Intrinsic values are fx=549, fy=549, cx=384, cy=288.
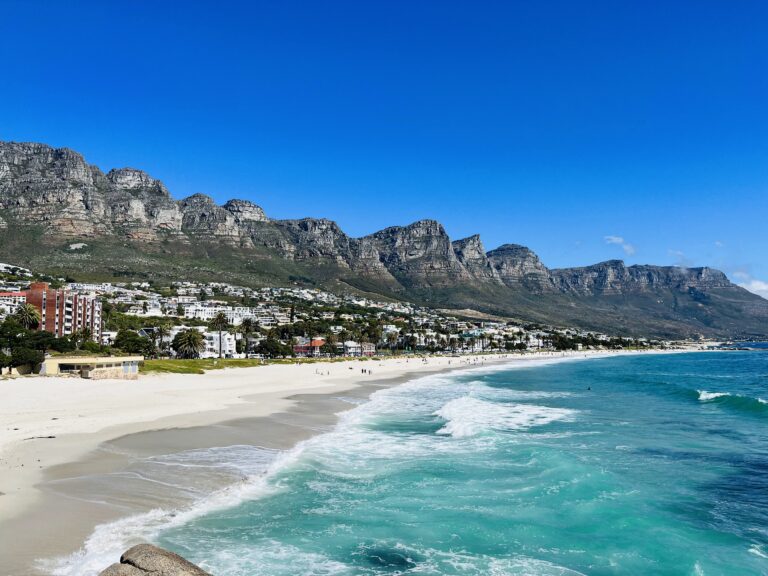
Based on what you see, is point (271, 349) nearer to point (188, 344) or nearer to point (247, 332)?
point (247, 332)

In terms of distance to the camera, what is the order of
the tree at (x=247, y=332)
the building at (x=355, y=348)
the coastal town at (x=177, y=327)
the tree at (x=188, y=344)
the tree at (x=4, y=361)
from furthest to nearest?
the building at (x=355, y=348) < the tree at (x=247, y=332) < the tree at (x=188, y=344) < the coastal town at (x=177, y=327) < the tree at (x=4, y=361)

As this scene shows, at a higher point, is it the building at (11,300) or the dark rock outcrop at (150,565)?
the building at (11,300)

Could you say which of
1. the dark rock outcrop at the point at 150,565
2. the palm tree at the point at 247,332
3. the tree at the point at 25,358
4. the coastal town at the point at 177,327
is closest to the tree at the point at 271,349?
the coastal town at the point at 177,327

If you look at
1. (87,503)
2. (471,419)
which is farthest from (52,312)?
(87,503)

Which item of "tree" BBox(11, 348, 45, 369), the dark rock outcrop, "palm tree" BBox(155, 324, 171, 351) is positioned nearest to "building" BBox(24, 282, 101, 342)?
"palm tree" BBox(155, 324, 171, 351)

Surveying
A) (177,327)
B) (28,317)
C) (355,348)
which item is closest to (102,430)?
(28,317)

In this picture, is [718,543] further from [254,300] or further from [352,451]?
[254,300]

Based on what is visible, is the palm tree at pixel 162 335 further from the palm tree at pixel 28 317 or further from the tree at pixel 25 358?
the tree at pixel 25 358
